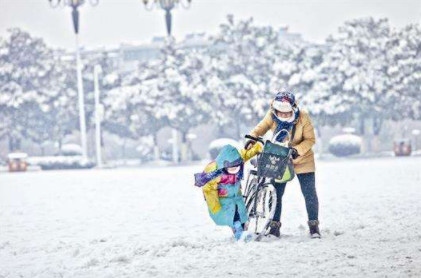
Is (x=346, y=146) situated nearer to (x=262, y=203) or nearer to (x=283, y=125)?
(x=262, y=203)

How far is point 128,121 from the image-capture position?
45.6 m

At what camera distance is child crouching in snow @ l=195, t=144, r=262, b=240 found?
24.4 feet

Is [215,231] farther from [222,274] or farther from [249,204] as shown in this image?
[222,274]

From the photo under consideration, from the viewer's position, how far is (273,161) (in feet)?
23.6

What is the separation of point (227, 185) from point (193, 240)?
0.85 metres

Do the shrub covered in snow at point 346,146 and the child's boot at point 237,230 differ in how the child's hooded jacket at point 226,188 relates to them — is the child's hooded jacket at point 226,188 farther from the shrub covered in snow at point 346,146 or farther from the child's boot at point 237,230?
the shrub covered in snow at point 346,146

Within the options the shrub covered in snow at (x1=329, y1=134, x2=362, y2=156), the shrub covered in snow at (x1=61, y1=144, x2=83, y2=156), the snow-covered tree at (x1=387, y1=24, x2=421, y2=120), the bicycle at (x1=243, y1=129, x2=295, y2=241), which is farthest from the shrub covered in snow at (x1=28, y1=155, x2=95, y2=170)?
the bicycle at (x1=243, y1=129, x2=295, y2=241)

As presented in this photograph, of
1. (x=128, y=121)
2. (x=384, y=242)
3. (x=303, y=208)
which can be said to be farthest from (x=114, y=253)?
(x=128, y=121)

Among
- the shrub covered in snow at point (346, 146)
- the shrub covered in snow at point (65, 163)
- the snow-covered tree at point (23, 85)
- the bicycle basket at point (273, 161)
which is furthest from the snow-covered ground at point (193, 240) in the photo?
the snow-covered tree at point (23, 85)

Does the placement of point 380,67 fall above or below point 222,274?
above

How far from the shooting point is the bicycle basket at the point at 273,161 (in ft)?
23.5

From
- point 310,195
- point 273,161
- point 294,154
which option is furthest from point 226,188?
point 310,195

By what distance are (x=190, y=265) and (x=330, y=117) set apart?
37.0 meters

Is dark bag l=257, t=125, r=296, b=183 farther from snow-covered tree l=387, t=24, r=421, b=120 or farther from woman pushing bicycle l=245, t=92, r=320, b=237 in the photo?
snow-covered tree l=387, t=24, r=421, b=120
